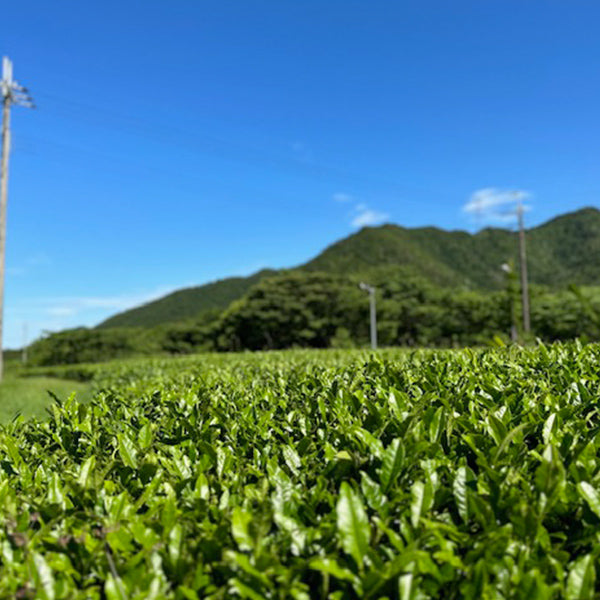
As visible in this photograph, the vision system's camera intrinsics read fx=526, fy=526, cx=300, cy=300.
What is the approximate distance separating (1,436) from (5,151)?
2053 centimetres

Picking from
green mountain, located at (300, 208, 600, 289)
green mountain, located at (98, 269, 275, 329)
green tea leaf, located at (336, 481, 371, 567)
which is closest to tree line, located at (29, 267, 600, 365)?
green mountain, located at (300, 208, 600, 289)

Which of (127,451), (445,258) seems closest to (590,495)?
(127,451)

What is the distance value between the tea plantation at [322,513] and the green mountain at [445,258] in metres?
64.3

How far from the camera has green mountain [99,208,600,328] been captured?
71.2 meters

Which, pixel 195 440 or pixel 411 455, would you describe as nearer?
pixel 411 455

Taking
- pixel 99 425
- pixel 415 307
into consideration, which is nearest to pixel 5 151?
pixel 99 425

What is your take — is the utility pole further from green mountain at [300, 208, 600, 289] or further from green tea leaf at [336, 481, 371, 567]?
green mountain at [300, 208, 600, 289]

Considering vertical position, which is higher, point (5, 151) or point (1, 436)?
point (5, 151)

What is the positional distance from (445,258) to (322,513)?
89180 millimetres

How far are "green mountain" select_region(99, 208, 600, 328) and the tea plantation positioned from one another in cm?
6430

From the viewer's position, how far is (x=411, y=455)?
161 centimetres

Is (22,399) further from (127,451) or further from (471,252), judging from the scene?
(471,252)

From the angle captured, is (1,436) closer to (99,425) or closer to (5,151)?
(99,425)

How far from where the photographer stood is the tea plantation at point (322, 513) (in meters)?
1.18
